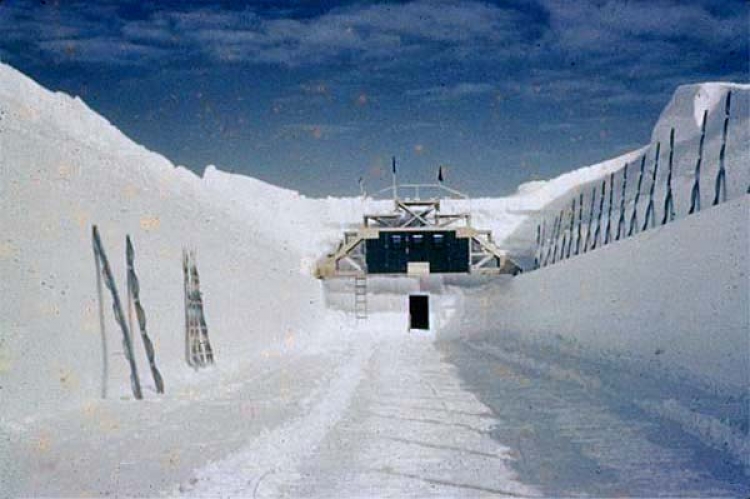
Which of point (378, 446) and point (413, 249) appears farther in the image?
point (413, 249)

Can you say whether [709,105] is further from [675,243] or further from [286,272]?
[675,243]

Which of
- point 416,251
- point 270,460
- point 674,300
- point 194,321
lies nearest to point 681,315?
point 674,300

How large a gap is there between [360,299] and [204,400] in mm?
26893

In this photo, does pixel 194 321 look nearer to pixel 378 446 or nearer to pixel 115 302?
pixel 115 302

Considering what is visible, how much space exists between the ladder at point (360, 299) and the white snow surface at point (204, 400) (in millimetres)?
17361

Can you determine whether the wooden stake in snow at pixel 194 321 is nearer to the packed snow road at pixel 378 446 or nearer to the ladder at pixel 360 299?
the packed snow road at pixel 378 446

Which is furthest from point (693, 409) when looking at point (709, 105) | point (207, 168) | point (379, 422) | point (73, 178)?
point (207, 168)

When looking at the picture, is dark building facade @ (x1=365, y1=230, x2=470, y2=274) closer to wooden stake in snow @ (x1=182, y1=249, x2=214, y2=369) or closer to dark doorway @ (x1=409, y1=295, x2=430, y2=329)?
dark doorway @ (x1=409, y1=295, x2=430, y2=329)

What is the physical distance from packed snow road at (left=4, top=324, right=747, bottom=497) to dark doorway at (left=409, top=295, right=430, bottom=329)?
1058 inches

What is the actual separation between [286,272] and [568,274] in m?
9.18

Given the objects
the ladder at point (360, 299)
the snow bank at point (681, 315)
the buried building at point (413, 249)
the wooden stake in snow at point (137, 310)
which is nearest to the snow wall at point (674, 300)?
the snow bank at point (681, 315)

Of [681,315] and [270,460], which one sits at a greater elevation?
[681,315]

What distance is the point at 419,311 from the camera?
4016 cm

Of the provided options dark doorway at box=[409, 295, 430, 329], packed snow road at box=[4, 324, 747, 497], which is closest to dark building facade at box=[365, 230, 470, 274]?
dark doorway at box=[409, 295, 430, 329]
